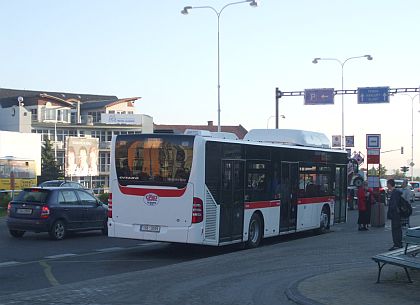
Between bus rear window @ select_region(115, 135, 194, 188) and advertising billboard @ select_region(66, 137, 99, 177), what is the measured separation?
68908 millimetres

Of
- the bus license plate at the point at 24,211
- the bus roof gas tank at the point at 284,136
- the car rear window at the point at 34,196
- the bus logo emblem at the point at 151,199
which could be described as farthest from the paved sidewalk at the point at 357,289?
the bus license plate at the point at 24,211

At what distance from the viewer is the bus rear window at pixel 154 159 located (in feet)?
50.9

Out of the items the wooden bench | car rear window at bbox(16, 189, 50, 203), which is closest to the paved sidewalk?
the wooden bench

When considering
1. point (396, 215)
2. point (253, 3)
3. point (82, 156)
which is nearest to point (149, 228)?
point (396, 215)

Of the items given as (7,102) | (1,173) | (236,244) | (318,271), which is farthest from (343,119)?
(7,102)

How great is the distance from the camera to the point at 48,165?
80.6 m

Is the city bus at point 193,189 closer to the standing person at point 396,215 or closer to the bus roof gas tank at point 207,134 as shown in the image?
the bus roof gas tank at point 207,134

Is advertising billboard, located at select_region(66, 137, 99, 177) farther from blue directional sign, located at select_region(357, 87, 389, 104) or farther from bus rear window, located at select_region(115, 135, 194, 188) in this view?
bus rear window, located at select_region(115, 135, 194, 188)

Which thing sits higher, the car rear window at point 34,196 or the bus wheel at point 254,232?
the car rear window at point 34,196

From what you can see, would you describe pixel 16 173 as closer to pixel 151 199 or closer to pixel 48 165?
pixel 48 165

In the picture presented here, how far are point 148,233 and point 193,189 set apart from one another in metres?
1.56

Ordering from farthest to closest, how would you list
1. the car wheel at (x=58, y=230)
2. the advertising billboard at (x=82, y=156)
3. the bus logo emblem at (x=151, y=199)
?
the advertising billboard at (x=82, y=156) → the car wheel at (x=58, y=230) → the bus logo emblem at (x=151, y=199)

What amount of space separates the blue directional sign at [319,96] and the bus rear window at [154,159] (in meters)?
30.4

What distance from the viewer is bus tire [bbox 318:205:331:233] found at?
73.8 feet
